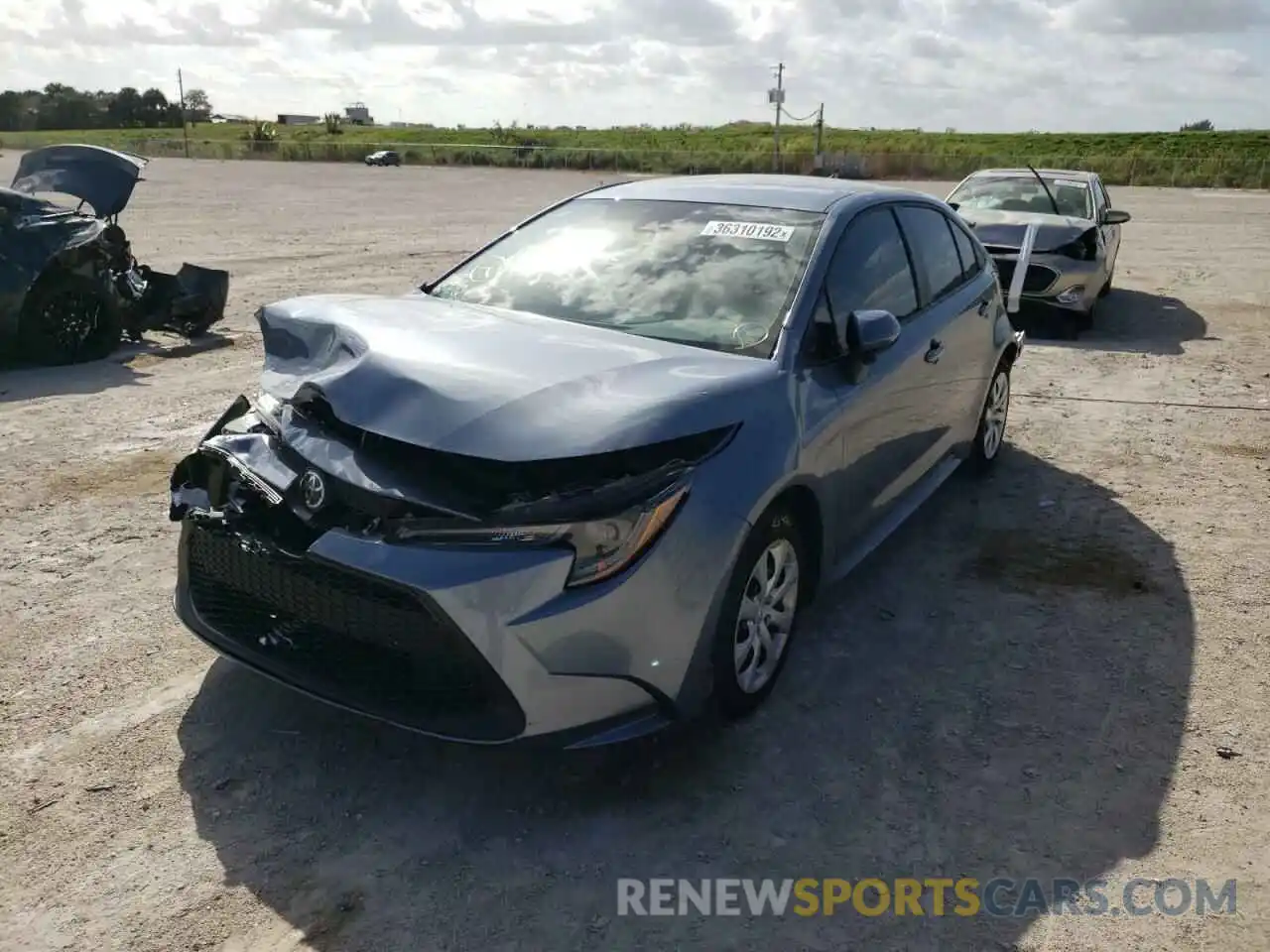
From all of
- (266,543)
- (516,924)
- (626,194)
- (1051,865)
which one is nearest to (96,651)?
(266,543)

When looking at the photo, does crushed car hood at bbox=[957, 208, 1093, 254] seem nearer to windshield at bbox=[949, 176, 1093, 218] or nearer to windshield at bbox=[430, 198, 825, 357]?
windshield at bbox=[949, 176, 1093, 218]

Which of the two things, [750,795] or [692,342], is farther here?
[692,342]

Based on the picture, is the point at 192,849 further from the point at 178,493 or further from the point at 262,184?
the point at 262,184

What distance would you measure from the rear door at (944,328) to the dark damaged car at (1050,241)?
4.35 meters

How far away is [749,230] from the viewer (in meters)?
4.28

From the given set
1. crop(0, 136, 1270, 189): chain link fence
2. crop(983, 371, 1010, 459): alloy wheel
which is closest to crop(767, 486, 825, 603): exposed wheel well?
crop(983, 371, 1010, 459): alloy wheel

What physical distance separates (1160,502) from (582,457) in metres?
4.23

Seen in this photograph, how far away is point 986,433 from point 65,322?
723cm

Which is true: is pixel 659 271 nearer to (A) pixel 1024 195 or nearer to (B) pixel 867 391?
(B) pixel 867 391

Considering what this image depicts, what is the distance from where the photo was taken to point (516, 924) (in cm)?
266

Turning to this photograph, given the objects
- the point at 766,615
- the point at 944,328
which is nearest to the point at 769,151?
the point at 944,328

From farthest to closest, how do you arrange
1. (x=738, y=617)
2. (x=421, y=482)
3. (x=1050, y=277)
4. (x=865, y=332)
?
(x=1050, y=277), (x=865, y=332), (x=738, y=617), (x=421, y=482)

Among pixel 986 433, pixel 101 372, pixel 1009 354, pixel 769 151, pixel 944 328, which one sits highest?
pixel 769 151

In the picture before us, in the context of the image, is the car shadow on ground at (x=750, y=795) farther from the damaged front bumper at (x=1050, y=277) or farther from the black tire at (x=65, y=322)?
the damaged front bumper at (x=1050, y=277)
